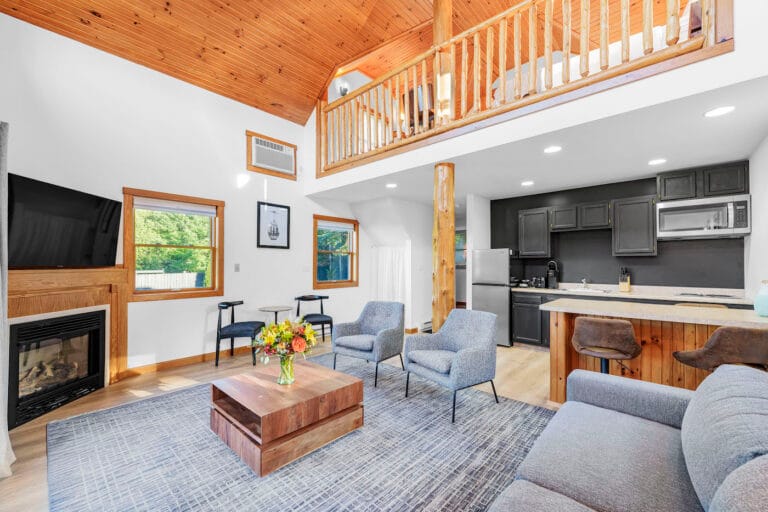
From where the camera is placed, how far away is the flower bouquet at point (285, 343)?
2.40m

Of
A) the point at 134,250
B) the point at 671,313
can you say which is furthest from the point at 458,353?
the point at 134,250

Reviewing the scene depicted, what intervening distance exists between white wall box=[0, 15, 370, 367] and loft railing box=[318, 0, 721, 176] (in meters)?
1.01

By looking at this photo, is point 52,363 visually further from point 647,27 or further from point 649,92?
point 647,27

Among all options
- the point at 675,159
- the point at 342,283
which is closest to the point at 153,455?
the point at 342,283

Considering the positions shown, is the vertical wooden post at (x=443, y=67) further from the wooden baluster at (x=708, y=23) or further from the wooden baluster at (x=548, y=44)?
the wooden baluster at (x=708, y=23)

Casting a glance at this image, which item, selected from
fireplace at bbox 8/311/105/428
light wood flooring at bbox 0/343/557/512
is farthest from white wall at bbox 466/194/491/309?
fireplace at bbox 8/311/105/428

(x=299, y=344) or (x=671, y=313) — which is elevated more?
(x=671, y=313)

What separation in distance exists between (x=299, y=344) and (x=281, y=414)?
18.9 inches

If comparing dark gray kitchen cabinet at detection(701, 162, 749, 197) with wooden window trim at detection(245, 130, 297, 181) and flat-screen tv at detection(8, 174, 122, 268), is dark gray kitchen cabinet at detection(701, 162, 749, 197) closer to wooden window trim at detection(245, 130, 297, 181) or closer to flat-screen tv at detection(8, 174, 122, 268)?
wooden window trim at detection(245, 130, 297, 181)

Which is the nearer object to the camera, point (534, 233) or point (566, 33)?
point (566, 33)

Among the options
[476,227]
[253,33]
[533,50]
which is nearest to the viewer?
[533,50]

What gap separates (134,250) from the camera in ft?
12.4

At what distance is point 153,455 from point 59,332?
165cm

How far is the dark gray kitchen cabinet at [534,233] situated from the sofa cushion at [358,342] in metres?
3.04
